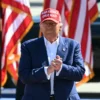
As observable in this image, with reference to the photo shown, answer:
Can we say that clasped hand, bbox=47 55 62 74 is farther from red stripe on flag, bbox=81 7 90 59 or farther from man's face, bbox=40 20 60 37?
red stripe on flag, bbox=81 7 90 59

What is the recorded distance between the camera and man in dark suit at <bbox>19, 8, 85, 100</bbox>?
115 inches

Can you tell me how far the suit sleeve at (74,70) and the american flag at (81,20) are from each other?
51.2 inches

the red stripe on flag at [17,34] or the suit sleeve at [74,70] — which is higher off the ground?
the red stripe on flag at [17,34]

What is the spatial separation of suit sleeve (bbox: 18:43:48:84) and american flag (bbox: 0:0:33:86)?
144 centimetres

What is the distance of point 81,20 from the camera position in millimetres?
4434

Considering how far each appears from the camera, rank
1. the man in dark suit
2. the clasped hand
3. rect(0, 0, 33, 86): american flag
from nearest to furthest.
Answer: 1. the clasped hand
2. the man in dark suit
3. rect(0, 0, 33, 86): american flag

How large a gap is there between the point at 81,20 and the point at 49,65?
1609 mm

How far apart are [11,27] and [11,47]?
21cm

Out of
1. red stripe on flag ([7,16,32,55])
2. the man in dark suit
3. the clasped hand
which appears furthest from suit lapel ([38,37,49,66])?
red stripe on flag ([7,16,32,55])

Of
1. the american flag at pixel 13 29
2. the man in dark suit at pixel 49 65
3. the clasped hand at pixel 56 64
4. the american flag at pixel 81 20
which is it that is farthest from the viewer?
the american flag at pixel 13 29

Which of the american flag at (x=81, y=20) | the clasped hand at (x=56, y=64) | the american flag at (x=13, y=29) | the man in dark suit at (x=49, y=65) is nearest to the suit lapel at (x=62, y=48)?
the man in dark suit at (x=49, y=65)

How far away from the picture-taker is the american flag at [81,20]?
14.2ft

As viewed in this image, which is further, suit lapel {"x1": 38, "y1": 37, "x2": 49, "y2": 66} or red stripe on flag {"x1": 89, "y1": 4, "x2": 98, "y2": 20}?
red stripe on flag {"x1": 89, "y1": 4, "x2": 98, "y2": 20}

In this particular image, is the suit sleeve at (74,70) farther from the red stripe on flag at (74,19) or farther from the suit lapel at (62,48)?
the red stripe on flag at (74,19)
